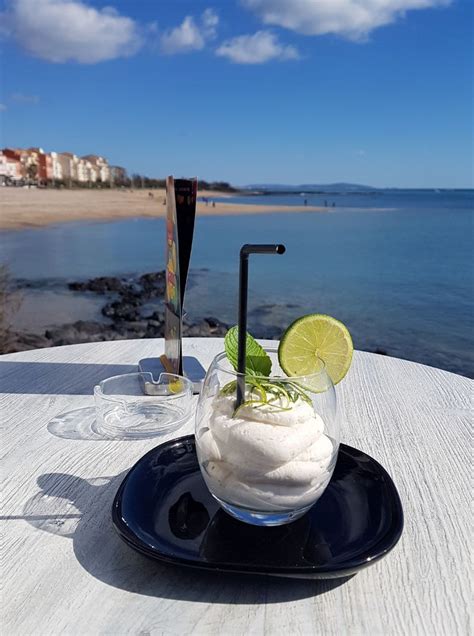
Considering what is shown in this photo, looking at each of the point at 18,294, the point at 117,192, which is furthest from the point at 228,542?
the point at 117,192

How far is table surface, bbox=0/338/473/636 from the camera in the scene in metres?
0.48

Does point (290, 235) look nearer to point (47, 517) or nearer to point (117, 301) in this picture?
point (117, 301)

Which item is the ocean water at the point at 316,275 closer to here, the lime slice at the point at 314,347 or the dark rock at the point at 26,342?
the dark rock at the point at 26,342

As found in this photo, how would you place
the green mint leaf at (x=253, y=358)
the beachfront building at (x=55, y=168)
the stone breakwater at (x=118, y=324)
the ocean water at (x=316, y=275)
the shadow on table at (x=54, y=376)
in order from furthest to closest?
the beachfront building at (x=55, y=168) < the ocean water at (x=316, y=275) < the stone breakwater at (x=118, y=324) < the shadow on table at (x=54, y=376) < the green mint leaf at (x=253, y=358)

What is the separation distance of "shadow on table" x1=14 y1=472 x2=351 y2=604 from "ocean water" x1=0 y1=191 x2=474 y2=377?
324 cm

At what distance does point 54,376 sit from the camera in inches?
43.1

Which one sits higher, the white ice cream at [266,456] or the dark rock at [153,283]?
the white ice cream at [266,456]

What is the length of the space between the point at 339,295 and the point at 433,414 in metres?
4.25

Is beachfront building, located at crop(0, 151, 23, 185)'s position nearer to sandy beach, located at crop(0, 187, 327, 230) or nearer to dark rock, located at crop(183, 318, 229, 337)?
sandy beach, located at crop(0, 187, 327, 230)

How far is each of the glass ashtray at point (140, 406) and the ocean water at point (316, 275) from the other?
290 centimetres

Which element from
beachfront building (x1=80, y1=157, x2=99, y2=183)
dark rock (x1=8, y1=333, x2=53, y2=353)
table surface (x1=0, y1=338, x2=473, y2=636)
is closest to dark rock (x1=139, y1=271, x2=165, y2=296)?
dark rock (x1=8, y1=333, x2=53, y2=353)

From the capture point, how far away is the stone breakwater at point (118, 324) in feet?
11.2

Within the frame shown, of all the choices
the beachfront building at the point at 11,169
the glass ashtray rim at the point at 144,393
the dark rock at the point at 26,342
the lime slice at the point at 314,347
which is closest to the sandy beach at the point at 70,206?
the beachfront building at the point at 11,169

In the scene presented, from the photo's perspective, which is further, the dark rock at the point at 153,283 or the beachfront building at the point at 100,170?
the beachfront building at the point at 100,170
